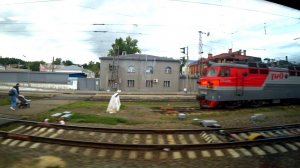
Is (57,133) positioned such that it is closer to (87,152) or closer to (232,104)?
(87,152)

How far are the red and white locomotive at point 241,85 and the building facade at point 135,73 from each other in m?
36.8

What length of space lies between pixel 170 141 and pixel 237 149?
2.28 metres

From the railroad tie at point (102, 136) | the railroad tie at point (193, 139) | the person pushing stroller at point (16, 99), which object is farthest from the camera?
the person pushing stroller at point (16, 99)

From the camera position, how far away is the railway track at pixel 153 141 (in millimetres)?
9367

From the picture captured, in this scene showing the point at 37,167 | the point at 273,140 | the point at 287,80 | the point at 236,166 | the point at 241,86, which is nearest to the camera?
the point at 37,167

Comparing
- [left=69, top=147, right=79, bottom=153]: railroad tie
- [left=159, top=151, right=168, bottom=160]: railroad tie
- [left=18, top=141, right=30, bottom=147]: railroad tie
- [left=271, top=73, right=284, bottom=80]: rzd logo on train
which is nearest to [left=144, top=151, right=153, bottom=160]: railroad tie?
[left=159, top=151, right=168, bottom=160]: railroad tie

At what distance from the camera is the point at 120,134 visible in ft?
39.1

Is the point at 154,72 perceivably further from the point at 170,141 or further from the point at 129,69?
the point at 170,141

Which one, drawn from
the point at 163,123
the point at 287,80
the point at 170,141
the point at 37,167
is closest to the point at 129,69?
the point at 287,80

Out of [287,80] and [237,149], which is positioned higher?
[287,80]

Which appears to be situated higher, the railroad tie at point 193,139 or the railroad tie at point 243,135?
the railroad tie at point 243,135

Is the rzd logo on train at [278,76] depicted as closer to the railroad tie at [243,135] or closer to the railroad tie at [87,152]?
the railroad tie at [243,135]

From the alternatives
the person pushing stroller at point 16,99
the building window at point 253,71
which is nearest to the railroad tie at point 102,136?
the person pushing stroller at point 16,99

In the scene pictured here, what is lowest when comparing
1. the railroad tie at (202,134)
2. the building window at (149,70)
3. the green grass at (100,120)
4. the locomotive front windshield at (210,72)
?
the railroad tie at (202,134)
